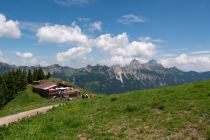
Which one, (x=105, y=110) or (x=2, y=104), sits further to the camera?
(x=2, y=104)

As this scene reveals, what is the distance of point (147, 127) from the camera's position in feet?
69.2

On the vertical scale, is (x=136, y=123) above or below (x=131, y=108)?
below

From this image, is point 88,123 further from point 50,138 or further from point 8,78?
point 8,78

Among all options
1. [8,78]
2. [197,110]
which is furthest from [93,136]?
[8,78]

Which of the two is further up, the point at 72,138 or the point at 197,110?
the point at 197,110

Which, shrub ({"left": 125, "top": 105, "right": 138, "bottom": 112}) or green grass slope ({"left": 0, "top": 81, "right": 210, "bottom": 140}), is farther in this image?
shrub ({"left": 125, "top": 105, "right": 138, "bottom": 112})

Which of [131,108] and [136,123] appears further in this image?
[131,108]

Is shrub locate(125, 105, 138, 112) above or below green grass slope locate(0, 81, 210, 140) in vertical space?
above

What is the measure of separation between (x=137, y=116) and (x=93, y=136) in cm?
472

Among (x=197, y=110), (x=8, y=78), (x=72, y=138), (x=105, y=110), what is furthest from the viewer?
(x=8, y=78)

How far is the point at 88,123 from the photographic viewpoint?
24188 mm

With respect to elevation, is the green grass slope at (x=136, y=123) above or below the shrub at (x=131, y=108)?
below

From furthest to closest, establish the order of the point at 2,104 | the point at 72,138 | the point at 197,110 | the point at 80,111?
the point at 2,104
the point at 80,111
the point at 197,110
the point at 72,138

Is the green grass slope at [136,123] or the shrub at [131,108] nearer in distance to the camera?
the green grass slope at [136,123]
